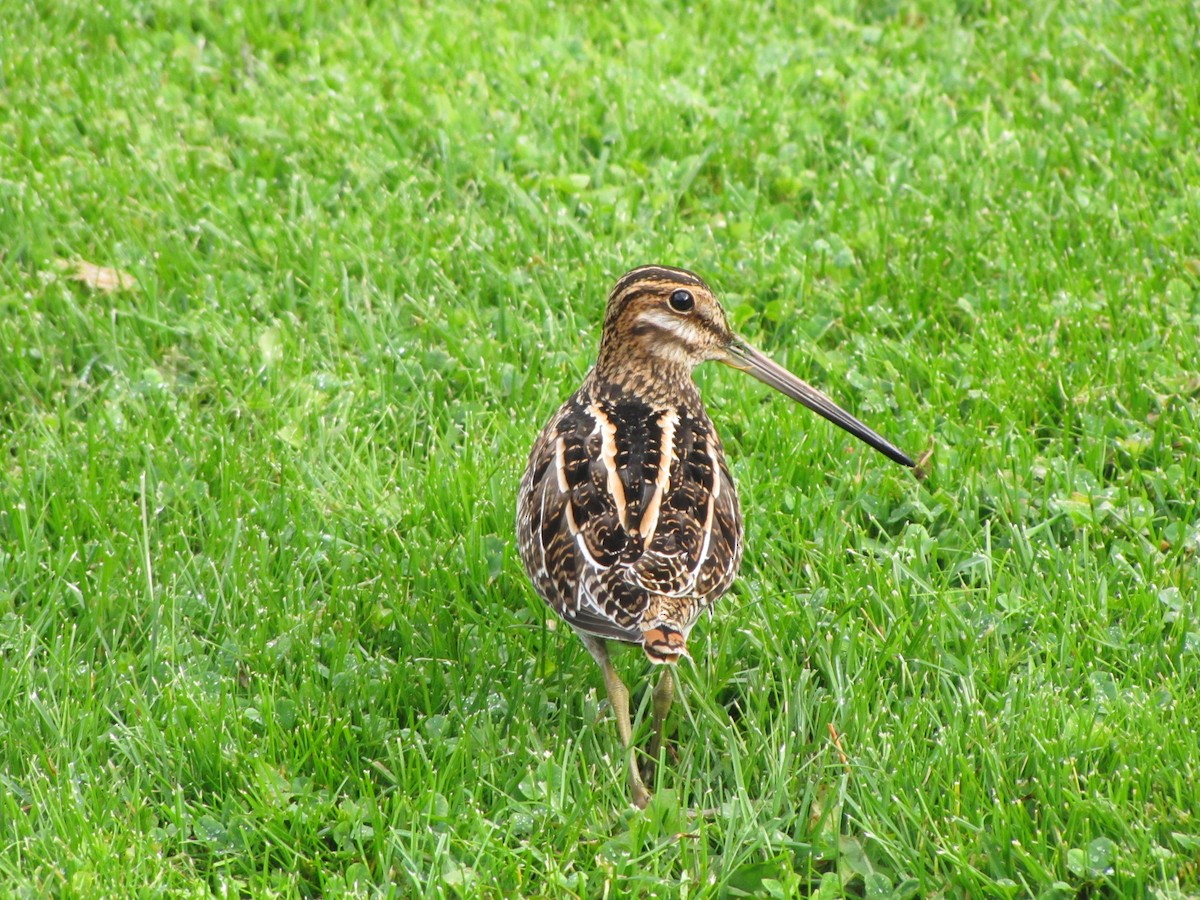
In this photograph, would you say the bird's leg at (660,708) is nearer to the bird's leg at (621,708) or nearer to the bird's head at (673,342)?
the bird's leg at (621,708)

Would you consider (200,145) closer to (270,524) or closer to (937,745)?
(270,524)

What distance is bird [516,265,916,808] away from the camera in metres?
4.18

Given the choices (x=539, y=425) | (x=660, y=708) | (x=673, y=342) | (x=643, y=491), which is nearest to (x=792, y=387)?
(x=673, y=342)

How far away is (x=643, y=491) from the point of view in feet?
14.5

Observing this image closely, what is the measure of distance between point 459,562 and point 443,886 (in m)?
1.40

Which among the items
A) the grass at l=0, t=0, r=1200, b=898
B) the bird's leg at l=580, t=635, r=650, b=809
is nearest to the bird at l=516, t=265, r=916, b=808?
the bird's leg at l=580, t=635, r=650, b=809

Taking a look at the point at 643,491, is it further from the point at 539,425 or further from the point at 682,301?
the point at 539,425

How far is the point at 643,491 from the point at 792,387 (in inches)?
32.6

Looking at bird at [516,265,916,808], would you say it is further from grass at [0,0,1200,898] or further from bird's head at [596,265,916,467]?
grass at [0,0,1200,898]

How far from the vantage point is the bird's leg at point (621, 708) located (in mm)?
4422

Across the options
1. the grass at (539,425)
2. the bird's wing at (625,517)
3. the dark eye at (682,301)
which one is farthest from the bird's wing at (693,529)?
the grass at (539,425)

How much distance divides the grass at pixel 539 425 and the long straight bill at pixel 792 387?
0.48m

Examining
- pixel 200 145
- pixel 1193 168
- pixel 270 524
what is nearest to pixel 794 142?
pixel 1193 168

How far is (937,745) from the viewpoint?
4398 millimetres
